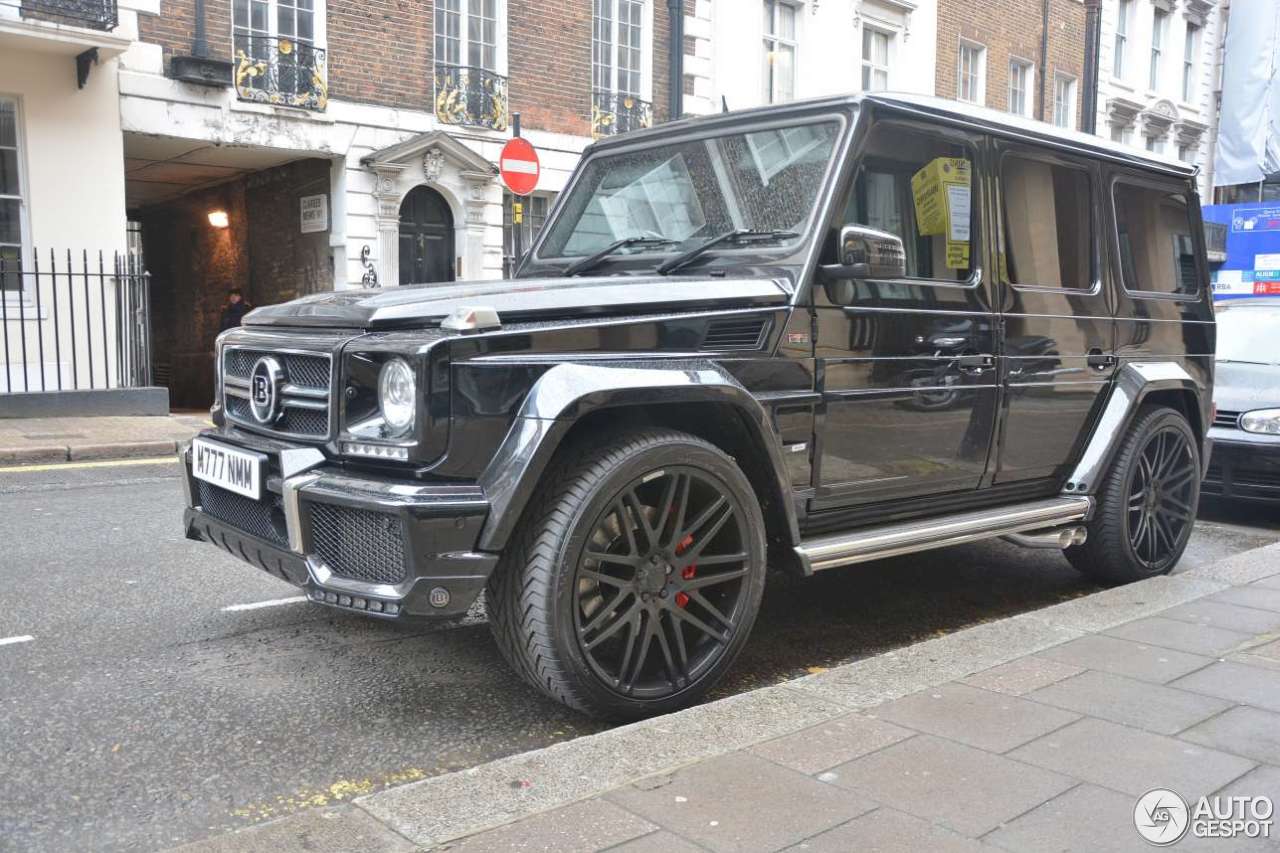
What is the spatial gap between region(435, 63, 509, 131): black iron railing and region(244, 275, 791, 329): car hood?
41.6 feet

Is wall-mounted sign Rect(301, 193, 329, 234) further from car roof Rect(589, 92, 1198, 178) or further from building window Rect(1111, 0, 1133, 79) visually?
building window Rect(1111, 0, 1133, 79)

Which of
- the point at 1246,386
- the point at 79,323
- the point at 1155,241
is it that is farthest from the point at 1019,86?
the point at 1155,241

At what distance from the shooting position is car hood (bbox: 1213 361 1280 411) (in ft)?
23.7

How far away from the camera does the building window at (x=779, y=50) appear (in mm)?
19484

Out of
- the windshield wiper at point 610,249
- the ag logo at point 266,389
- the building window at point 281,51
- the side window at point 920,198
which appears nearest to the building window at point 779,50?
the building window at point 281,51

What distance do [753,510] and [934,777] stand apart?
3.42ft

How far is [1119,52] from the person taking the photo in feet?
92.3

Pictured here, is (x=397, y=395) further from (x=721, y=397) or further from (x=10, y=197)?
(x=10, y=197)

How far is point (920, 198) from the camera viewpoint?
4.12m

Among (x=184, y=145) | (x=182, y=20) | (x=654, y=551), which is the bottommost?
(x=654, y=551)

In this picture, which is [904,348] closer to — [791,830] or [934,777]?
[934,777]

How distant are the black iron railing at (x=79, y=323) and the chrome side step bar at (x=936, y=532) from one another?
10514 mm

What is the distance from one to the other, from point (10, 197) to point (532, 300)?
11665mm

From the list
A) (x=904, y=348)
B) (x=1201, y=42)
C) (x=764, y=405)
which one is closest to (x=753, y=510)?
(x=764, y=405)
